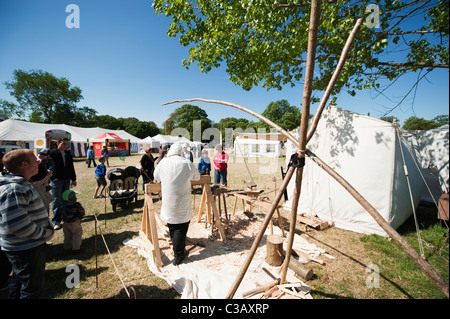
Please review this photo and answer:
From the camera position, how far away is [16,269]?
1963mm

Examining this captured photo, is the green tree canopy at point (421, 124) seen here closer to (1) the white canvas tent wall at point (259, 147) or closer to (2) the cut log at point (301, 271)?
(2) the cut log at point (301, 271)

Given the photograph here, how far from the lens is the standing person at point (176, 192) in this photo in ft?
10.6

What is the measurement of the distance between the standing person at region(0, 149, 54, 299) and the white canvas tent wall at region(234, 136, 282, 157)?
74.4 feet

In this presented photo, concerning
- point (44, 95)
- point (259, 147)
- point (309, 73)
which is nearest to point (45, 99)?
point (44, 95)

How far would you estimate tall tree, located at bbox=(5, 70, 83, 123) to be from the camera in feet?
101

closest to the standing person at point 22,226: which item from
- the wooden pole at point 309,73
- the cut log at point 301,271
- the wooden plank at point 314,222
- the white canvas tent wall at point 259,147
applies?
the wooden pole at point 309,73

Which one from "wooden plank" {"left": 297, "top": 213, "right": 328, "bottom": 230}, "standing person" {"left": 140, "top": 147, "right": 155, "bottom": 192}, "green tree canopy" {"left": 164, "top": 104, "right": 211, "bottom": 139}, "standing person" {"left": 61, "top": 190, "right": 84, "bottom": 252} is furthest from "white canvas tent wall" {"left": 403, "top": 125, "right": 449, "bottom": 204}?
"green tree canopy" {"left": 164, "top": 104, "right": 211, "bottom": 139}

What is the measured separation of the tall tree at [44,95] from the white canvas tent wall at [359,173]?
47723 millimetres

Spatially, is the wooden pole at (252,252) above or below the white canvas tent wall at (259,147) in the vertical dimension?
below

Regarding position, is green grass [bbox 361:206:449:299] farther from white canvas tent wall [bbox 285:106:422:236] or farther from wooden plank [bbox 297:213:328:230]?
wooden plank [bbox 297:213:328:230]

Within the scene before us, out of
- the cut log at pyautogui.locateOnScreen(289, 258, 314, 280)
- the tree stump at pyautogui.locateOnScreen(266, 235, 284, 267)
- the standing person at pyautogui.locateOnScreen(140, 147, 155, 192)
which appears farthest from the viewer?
the standing person at pyautogui.locateOnScreen(140, 147, 155, 192)
